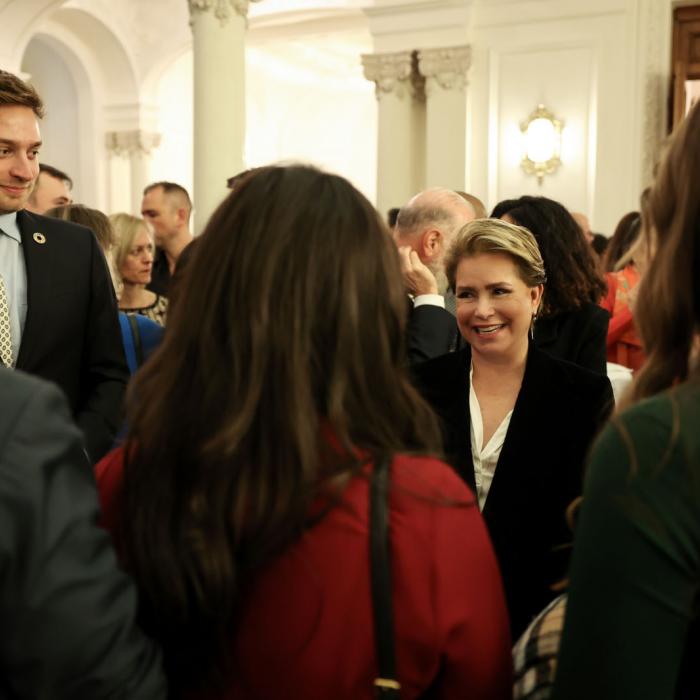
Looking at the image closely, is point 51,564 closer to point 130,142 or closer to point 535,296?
point 535,296

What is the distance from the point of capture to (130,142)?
50.3 ft

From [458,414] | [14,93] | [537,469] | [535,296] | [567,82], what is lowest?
[537,469]

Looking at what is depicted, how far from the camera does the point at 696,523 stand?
3.48 ft

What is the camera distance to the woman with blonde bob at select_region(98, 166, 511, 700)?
1.23 m

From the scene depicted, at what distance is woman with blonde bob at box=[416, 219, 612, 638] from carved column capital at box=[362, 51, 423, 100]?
8979 mm

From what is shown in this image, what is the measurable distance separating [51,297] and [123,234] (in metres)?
2.01

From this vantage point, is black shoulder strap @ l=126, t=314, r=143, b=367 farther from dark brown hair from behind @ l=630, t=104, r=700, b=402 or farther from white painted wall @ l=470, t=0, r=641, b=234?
white painted wall @ l=470, t=0, r=641, b=234

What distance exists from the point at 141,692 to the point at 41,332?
1.70 metres

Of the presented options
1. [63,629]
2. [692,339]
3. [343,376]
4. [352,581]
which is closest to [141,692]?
[63,629]

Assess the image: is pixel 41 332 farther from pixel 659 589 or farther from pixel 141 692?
pixel 659 589

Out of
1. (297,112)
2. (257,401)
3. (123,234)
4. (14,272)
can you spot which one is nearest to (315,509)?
(257,401)

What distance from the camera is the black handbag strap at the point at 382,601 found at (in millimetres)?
1211

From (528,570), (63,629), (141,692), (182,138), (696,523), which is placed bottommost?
(528,570)

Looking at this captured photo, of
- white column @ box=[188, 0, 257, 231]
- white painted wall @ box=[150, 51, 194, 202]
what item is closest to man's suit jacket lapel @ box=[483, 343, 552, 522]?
white column @ box=[188, 0, 257, 231]
